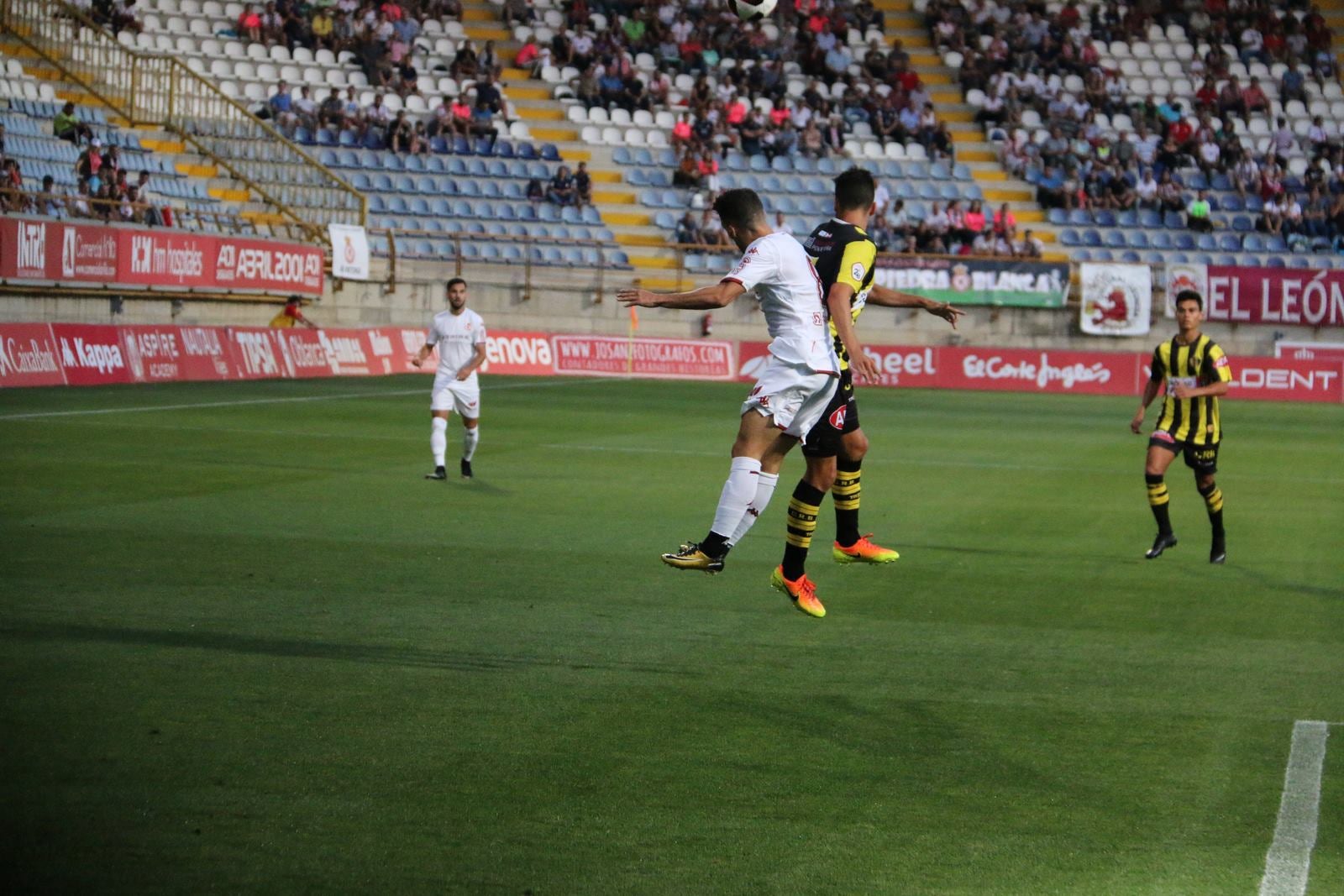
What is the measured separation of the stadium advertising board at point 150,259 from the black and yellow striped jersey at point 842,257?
2156 cm

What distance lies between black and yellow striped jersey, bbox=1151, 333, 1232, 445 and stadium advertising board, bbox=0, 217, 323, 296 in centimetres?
2043

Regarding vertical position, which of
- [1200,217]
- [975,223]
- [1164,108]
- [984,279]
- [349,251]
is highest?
[1164,108]

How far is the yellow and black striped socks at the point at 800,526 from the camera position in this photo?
916 cm

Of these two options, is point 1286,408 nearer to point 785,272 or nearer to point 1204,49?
point 1204,49

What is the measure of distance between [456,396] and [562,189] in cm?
2520

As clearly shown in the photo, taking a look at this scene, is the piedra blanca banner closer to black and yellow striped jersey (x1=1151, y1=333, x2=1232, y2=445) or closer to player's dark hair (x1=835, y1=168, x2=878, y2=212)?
black and yellow striped jersey (x1=1151, y1=333, x2=1232, y2=445)

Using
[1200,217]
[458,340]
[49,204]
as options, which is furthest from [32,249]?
[1200,217]

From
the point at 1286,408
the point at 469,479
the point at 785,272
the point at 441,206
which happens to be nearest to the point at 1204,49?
the point at 1286,408

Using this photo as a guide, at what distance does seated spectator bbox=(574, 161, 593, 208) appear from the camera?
42.8 meters

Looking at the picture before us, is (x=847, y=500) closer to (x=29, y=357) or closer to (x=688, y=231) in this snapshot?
(x=29, y=357)

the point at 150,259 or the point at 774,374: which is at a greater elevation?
the point at 150,259

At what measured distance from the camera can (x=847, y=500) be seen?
10.1 m

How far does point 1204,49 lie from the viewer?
48.1 meters

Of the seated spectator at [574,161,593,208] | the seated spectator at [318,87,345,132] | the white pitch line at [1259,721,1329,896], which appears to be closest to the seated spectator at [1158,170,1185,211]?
the seated spectator at [574,161,593,208]
